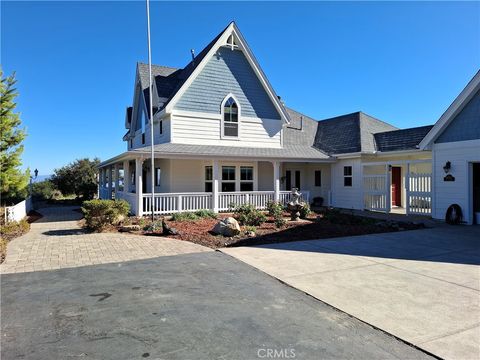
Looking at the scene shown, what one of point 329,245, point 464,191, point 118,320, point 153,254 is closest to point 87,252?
point 153,254

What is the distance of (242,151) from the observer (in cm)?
1848

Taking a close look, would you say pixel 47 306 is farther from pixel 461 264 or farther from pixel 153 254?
pixel 461 264

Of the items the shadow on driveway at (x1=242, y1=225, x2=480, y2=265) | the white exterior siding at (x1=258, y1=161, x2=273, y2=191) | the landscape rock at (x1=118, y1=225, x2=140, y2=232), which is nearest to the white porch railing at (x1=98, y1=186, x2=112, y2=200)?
the white exterior siding at (x1=258, y1=161, x2=273, y2=191)

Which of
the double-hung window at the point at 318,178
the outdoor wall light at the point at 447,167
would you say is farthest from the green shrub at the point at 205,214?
the outdoor wall light at the point at 447,167

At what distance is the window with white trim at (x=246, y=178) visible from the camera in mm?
19891

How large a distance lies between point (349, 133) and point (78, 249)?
56.6 ft

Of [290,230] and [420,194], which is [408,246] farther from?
[420,194]

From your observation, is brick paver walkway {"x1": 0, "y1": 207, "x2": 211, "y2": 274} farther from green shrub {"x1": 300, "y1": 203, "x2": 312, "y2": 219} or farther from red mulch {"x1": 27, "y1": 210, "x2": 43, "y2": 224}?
green shrub {"x1": 300, "y1": 203, "x2": 312, "y2": 219}

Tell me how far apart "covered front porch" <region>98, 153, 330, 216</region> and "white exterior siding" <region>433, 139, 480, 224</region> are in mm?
6627

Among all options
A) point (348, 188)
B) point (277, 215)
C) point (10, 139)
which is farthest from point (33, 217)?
point (348, 188)

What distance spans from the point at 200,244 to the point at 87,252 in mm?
3051

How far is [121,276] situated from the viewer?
6.90 meters

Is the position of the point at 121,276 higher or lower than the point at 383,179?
lower

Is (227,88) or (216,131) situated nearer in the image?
(216,131)
